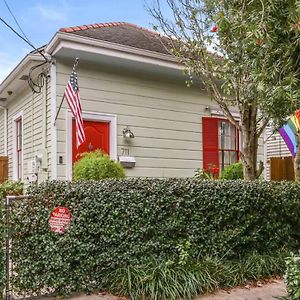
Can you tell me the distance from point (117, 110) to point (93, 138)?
837mm

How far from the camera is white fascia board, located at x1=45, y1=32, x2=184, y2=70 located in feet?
25.1

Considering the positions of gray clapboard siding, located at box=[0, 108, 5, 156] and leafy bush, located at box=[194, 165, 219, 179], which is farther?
gray clapboard siding, located at box=[0, 108, 5, 156]

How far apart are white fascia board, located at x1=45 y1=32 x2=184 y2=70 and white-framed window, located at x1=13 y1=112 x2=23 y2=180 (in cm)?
325

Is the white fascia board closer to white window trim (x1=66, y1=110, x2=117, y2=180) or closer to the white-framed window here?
white window trim (x1=66, y1=110, x2=117, y2=180)

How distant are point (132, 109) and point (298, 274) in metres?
5.81

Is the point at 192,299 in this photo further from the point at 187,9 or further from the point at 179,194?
the point at 187,9

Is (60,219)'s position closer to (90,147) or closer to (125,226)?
(125,226)

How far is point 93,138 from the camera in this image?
8.56 meters

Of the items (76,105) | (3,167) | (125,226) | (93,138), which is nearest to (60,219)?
(125,226)

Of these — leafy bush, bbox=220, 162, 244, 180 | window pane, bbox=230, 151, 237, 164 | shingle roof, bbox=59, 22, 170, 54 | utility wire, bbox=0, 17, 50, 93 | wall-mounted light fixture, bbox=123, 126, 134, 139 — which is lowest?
leafy bush, bbox=220, 162, 244, 180

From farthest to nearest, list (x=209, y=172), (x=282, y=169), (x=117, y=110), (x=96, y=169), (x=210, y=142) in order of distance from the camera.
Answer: (x=282, y=169) → (x=210, y=142) → (x=209, y=172) → (x=117, y=110) → (x=96, y=169)

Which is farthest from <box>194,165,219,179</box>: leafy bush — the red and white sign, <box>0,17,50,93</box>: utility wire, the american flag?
the red and white sign

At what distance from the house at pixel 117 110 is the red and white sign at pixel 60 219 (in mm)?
3079

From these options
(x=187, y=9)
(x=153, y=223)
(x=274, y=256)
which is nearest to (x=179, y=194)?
Result: (x=153, y=223)
